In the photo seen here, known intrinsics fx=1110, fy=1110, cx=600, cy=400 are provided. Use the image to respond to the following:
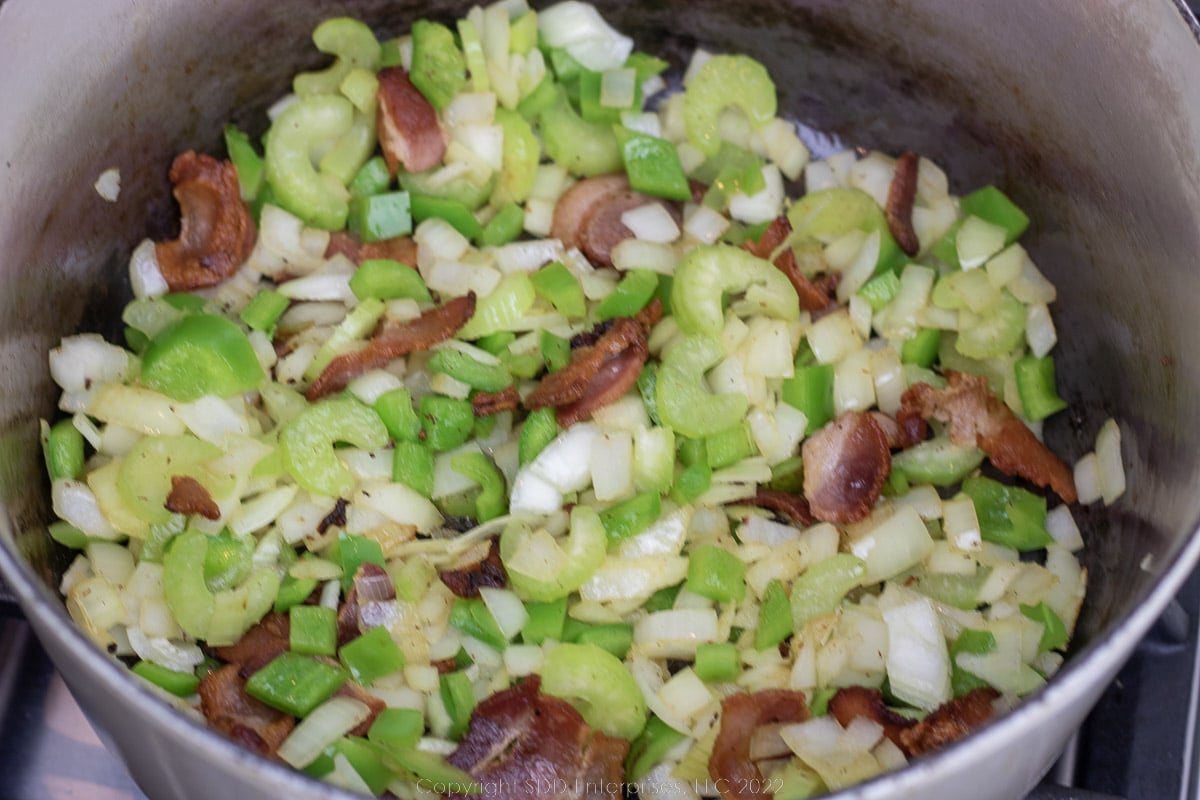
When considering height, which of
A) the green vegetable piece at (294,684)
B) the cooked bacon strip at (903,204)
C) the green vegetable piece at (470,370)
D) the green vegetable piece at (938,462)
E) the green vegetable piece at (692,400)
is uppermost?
the cooked bacon strip at (903,204)

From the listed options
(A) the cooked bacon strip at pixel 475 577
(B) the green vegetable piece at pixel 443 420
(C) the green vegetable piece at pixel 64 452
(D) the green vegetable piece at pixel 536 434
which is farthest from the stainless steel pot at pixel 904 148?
(D) the green vegetable piece at pixel 536 434

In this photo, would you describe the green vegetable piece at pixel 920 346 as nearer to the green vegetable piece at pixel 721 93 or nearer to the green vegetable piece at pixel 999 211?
the green vegetable piece at pixel 999 211

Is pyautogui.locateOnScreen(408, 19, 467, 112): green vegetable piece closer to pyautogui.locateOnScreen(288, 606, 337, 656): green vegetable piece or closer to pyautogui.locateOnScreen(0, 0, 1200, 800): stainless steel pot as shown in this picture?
pyautogui.locateOnScreen(0, 0, 1200, 800): stainless steel pot

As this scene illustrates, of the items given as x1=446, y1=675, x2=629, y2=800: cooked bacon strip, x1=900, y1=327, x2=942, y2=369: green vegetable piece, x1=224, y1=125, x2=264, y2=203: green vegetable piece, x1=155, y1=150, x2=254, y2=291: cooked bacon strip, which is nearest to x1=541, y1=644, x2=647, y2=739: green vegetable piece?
x1=446, y1=675, x2=629, y2=800: cooked bacon strip

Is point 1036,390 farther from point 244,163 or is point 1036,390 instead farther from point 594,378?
point 244,163

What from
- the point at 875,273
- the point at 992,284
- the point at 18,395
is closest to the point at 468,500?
the point at 18,395

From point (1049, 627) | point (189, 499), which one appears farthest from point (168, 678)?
point (1049, 627)
